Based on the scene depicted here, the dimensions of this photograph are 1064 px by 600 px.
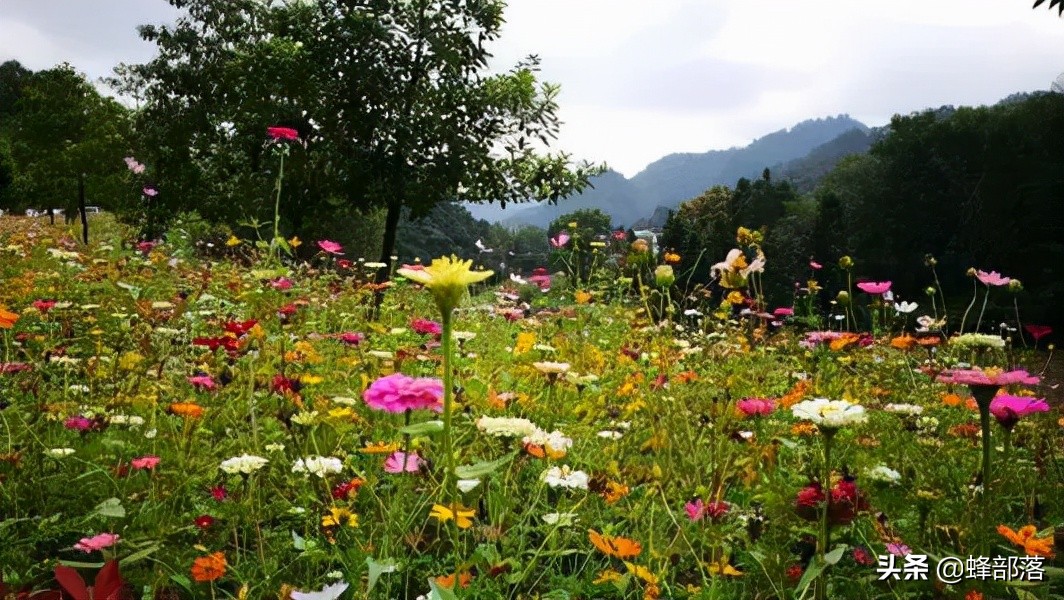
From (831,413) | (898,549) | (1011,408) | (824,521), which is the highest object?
(831,413)

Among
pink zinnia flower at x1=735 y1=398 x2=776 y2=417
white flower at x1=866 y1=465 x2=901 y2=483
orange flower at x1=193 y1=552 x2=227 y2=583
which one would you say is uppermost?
pink zinnia flower at x1=735 y1=398 x2=776 y2=417

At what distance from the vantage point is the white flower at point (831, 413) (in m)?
1.52

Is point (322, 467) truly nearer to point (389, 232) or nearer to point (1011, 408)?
point (1011, 408)

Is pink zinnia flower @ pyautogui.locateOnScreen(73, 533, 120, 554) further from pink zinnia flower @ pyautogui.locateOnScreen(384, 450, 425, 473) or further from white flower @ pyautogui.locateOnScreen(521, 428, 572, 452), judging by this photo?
white flower @ pyautogui.locateOnScreen(521, 428, 572, 452)

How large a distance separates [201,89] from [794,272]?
33734mm

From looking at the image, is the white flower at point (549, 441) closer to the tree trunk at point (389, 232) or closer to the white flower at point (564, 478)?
the white flower at point (564, 478)

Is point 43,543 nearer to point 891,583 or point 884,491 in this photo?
point 891,583

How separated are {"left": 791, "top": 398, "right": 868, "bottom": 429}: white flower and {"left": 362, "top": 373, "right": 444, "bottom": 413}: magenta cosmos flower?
822mm

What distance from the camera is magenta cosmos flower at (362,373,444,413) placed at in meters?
1.75

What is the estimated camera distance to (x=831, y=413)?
61.1 inches

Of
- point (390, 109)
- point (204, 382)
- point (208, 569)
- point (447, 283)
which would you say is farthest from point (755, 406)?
point (390, 109)

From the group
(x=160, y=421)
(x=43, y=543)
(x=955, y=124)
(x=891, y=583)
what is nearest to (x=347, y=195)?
(x=160, y=421)

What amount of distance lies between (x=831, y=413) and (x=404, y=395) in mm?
955

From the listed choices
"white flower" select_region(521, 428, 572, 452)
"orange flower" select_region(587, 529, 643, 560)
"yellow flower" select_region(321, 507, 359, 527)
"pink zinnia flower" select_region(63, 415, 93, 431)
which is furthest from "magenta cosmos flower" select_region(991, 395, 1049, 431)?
"pink zinnia flower" select_region(63, 415, 93, 431)
